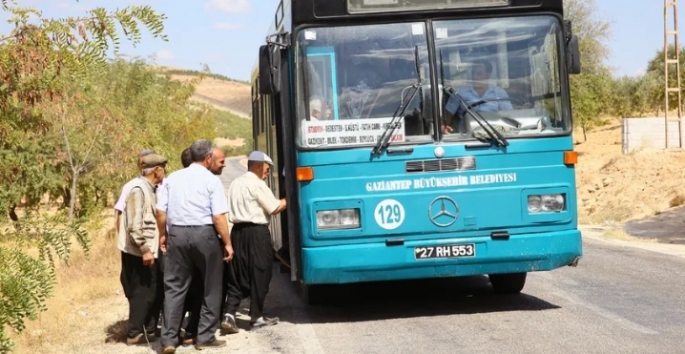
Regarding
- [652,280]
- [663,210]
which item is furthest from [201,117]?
[652,280]

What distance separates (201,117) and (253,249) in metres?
40.8

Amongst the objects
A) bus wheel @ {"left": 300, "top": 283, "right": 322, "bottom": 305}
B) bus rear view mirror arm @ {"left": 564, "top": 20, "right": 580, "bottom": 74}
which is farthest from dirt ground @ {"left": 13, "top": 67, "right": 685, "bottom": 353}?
bus rear view mirror arm @ {"left": 564, "top": 20, "right": 580, "bottom": 74}

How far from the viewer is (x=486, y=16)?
995cm

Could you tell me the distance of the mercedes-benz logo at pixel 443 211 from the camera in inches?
385

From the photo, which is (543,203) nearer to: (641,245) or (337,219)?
(337,219)

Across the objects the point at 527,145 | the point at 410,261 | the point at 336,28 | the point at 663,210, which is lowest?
the point at 663,210

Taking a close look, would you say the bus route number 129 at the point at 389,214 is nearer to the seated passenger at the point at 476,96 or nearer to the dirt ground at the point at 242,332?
the seated passenger at the point at 476,96

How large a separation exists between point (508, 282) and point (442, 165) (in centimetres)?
230

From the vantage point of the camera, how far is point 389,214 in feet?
32.0

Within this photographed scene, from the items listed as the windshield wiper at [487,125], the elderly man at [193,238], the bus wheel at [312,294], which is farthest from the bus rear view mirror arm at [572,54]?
the elderly man at [193,238]

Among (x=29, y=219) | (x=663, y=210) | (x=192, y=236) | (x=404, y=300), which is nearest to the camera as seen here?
(x=29, y=219)

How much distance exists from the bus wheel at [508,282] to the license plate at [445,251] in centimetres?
171

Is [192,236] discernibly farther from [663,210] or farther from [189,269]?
[663,210]

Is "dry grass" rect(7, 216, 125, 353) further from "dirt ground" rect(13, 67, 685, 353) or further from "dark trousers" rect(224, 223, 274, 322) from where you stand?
"dark trousers" rect(224, 223, 274, 322)
